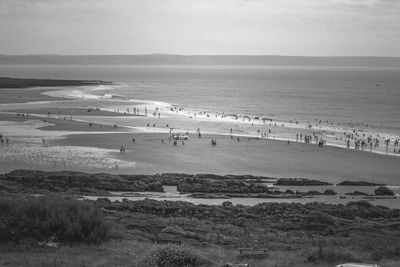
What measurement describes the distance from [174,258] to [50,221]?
4.70m

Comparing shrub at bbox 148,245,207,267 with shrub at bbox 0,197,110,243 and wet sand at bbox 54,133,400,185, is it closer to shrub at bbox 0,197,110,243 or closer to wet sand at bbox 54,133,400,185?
shrub at bbox 0,197,110,243

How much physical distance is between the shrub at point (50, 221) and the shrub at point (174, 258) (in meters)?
3.44

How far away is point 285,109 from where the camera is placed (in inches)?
3762

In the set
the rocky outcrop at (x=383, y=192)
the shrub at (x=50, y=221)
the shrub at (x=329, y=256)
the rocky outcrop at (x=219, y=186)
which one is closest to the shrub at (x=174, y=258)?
the shrub at (x=329, y=256)

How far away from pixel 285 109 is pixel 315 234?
73.6 meters

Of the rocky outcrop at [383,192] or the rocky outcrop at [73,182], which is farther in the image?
the rocky outcrop at [383,192]

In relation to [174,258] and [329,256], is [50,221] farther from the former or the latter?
[329,256]

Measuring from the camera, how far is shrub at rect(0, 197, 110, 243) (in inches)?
639

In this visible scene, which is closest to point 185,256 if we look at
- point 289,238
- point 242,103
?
point 289,238

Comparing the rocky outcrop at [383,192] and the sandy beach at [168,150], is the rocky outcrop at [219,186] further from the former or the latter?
the rocky outcrop at [383,192]

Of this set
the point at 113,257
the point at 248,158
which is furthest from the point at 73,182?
the point at 113,257

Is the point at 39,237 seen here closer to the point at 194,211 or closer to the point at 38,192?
the point at 194,211

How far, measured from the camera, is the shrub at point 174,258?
13617 millimetres

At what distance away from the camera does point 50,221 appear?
16.4 m
